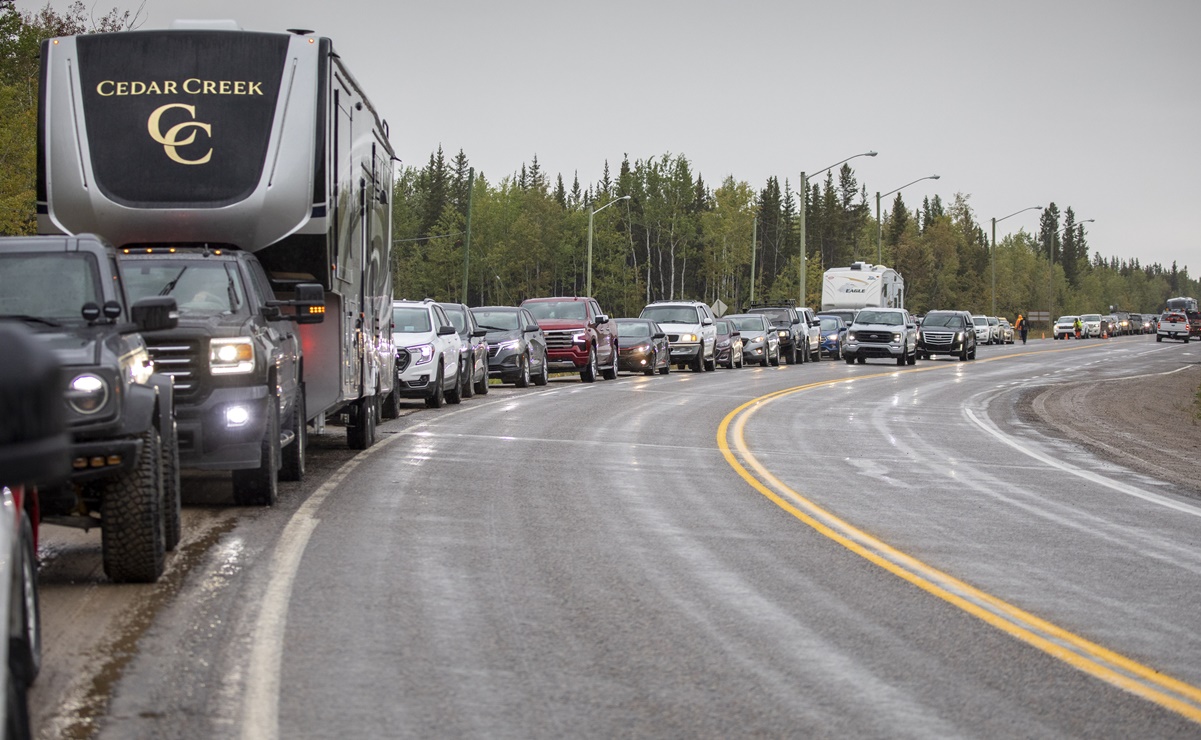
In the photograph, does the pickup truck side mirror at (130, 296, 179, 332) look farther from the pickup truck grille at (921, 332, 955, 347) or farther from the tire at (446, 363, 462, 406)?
the pickup truck grille at (921, 332, 955, 347)

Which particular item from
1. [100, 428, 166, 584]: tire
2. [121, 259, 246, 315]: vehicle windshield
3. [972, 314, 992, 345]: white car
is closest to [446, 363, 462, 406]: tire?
[121, 259, 246, 315]: vehicle windshield

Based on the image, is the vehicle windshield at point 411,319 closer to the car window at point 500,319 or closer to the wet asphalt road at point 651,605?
Answer: the car window at point 500,319

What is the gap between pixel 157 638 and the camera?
22.4 feet

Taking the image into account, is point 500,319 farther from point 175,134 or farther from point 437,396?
point 175,134

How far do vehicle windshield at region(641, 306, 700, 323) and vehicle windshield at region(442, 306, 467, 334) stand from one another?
16281mm

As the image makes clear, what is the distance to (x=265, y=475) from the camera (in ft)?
37.0

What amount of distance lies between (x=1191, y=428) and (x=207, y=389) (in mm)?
18273

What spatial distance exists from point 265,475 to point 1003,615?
232 inches

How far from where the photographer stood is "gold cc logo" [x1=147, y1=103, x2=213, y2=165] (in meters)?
12.8

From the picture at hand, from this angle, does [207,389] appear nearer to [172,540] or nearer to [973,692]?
[172,540]

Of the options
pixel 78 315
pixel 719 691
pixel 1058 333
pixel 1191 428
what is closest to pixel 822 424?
pixel 1191 428

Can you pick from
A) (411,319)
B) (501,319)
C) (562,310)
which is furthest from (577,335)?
(411,319)

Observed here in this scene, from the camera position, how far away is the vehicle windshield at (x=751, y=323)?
49250mm

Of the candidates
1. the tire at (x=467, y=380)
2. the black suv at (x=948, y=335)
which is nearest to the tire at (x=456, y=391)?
the tire at (x=467, y=380)
